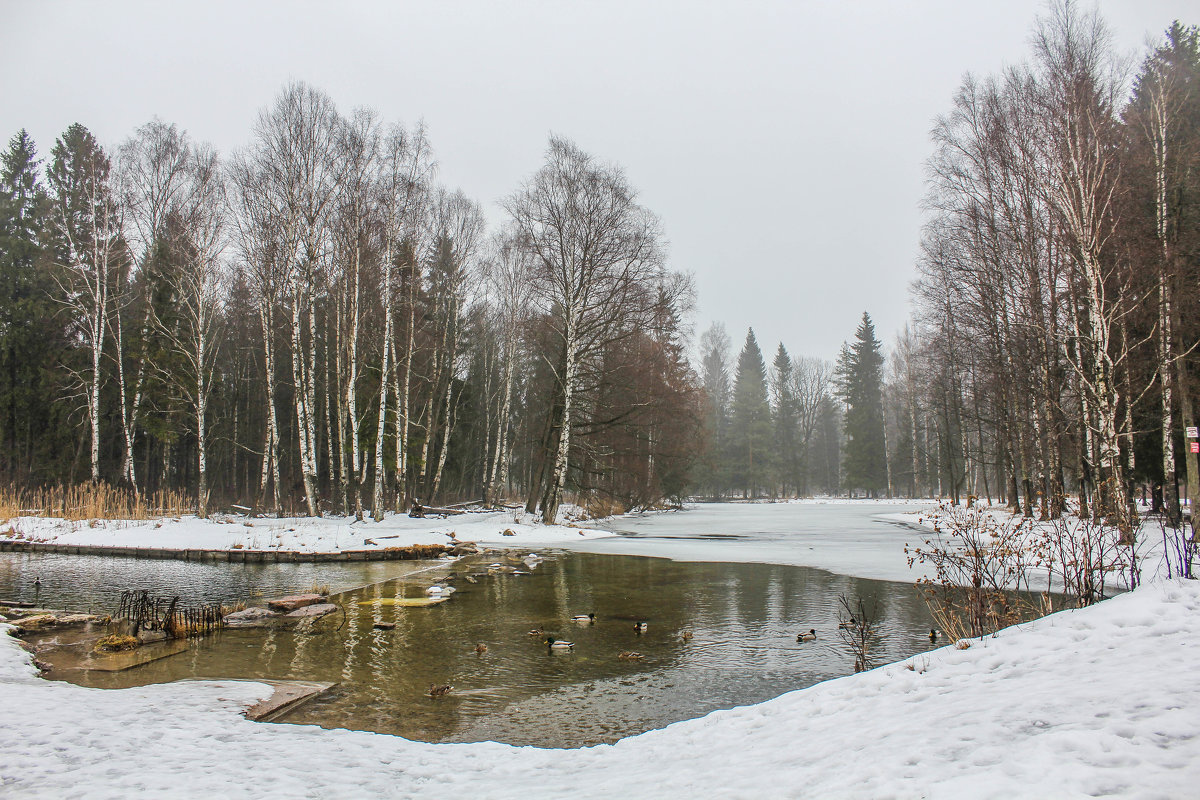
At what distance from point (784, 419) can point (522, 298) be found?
Result: 40.6 meters

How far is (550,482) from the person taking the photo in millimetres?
22594

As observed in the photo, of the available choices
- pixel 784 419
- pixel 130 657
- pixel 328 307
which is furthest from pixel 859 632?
pixel 784 419

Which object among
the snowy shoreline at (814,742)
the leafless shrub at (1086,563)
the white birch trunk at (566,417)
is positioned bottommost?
the snowy shoreline at (814,742)

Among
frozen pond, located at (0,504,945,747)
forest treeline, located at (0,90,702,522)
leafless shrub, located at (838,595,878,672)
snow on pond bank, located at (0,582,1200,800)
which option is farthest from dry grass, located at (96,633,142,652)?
forest treeline, located at (0,90,702,522)

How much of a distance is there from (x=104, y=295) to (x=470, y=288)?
1279 centimetres

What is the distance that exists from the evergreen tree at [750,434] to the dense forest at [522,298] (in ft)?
77.3

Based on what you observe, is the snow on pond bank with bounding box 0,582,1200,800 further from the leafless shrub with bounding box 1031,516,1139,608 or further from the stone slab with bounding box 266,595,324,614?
the stone slab with bounding box 266,595,324,614

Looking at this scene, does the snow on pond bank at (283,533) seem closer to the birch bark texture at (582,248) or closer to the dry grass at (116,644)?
the birch bark texture at (582,248)

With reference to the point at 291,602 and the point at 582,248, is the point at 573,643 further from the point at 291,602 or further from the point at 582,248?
the point at 582,248

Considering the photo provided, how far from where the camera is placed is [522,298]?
29.4 metres

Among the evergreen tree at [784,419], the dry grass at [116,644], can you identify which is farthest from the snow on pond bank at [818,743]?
the evergreen tree at [784,419]

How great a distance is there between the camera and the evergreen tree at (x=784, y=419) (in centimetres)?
6199

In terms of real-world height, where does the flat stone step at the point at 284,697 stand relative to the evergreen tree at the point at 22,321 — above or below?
below

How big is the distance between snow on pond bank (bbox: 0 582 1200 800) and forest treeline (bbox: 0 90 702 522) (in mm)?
16216
